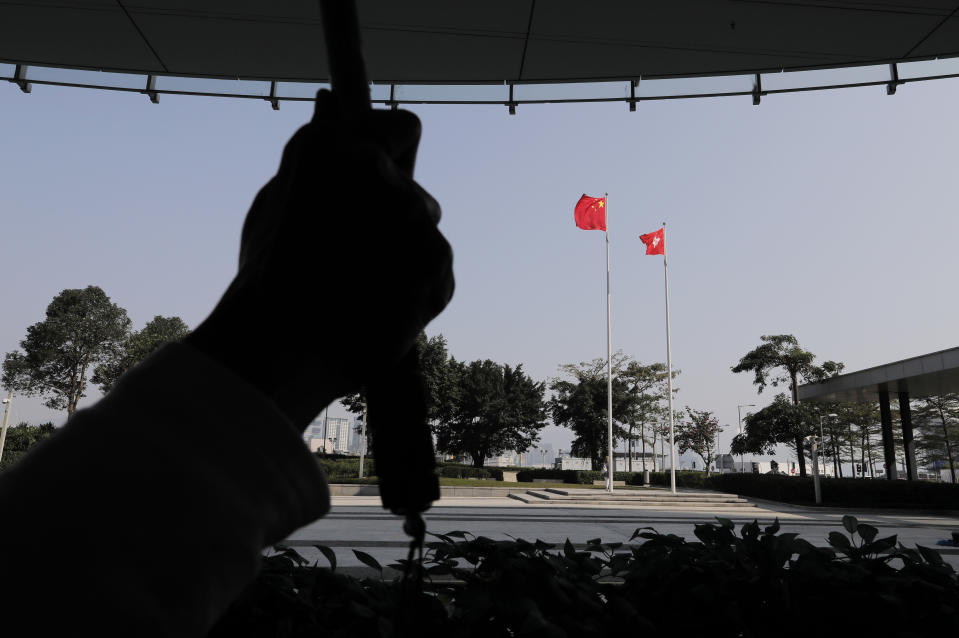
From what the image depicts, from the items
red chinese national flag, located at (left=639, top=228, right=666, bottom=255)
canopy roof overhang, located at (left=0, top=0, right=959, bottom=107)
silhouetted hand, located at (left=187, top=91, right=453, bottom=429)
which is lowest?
silhouetted hand, located at (left=187, top=91, right=453, bottom=429)

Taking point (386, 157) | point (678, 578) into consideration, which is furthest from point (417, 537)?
point (678, 578)

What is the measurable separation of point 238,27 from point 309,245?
493 cm

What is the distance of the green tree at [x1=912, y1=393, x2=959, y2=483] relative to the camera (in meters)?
33.1

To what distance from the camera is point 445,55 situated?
5.03 metres

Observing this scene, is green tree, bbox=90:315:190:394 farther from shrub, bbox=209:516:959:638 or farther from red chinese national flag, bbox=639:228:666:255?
shrub, bbox=209:516:959:638

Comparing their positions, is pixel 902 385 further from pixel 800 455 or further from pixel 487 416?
pixel 487 416

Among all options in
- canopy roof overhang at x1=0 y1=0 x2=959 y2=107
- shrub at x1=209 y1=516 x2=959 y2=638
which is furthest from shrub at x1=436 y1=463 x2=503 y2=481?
shrub at x1=209 y1=516 x2=959 y2=638

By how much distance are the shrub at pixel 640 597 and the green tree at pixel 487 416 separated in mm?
40427

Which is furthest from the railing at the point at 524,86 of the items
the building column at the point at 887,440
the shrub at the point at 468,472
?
the shrub at the point at 468,472

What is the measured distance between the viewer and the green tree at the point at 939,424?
33.1 meters

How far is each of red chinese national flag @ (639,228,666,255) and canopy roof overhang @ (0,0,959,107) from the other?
1874cm

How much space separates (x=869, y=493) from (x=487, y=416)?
→ 26300 millimetres

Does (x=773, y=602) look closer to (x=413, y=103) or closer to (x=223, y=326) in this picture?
(x=223, y=326)

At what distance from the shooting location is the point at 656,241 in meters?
23.6
